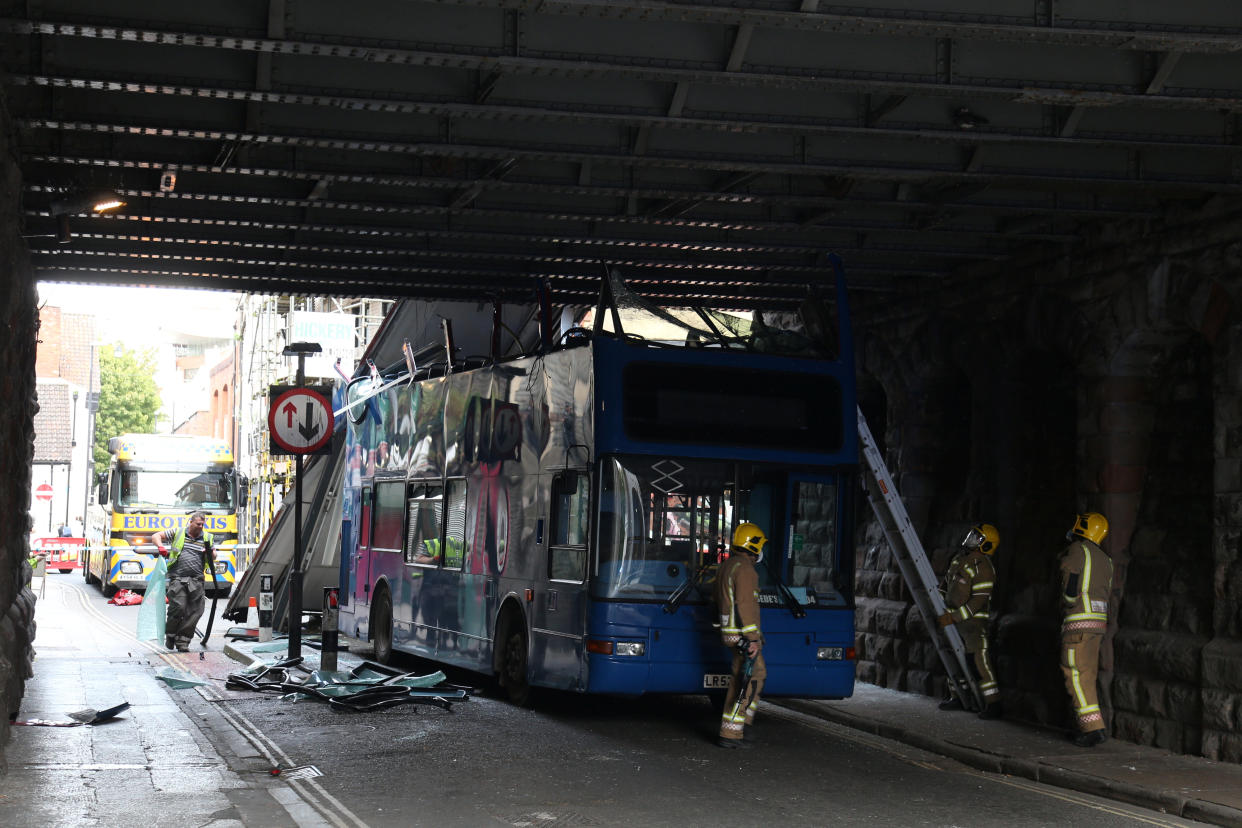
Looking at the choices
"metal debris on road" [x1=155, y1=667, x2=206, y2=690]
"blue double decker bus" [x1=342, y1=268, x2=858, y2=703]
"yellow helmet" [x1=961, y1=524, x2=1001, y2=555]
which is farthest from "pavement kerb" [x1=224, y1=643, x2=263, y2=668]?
"yellow helmet" [x1=961, y1=524, x2=1001, y2=555]

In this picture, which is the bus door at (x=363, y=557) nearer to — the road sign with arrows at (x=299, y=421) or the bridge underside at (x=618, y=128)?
the road sign with arrows at (x=299, y=421)

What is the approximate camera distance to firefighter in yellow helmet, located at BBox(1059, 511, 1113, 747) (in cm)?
1319

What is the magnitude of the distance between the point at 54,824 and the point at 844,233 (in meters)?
10.2

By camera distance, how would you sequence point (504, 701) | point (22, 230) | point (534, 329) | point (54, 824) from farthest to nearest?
point (534, 329) → point (504, 701) → point (22, 230) → point (54, 824)

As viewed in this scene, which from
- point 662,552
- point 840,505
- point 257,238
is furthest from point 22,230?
point 840,505

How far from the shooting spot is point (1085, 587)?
13.3 metres

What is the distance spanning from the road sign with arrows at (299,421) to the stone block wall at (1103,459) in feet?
22.7

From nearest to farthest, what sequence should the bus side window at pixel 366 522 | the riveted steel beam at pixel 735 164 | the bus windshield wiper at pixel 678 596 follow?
→ the riveted steel beam at pixel 735 164 < the bus windshield wiper at pixel 678 596 < the bus side window at pixel 366 522

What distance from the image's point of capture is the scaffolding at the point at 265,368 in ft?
153

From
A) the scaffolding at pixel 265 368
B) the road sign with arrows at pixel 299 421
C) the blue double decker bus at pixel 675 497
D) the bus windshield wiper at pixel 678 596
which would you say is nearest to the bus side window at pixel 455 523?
the road sign with arrows at pixel 299 421

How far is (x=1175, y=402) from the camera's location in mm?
14219

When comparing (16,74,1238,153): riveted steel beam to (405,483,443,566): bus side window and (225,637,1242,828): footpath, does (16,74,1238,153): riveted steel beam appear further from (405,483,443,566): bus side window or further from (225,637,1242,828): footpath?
(405,483,443,566): bus side window

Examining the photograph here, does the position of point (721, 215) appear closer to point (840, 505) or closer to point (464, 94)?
point (840, 505)

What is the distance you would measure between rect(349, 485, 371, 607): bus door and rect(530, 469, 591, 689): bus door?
6891 mm
